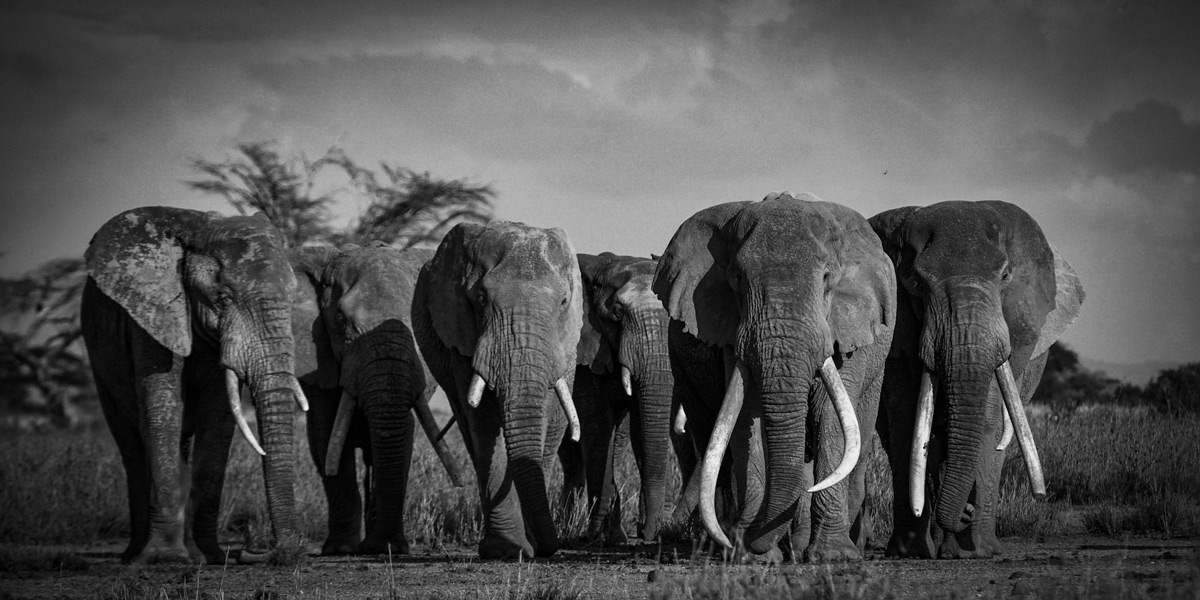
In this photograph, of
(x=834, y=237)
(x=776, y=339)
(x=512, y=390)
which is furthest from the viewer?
(x=512, y=390)

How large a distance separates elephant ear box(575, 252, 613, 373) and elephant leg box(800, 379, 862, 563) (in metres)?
4.97

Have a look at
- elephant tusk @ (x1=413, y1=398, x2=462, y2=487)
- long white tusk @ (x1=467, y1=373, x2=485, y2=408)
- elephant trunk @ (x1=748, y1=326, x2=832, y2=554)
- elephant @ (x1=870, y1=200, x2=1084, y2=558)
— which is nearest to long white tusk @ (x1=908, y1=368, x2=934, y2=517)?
elephant @ (x1=870, y1=200, x2=1084, y2=558)

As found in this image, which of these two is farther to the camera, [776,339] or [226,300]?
[226,300]

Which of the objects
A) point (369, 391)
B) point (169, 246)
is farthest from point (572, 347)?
point (169, 246)

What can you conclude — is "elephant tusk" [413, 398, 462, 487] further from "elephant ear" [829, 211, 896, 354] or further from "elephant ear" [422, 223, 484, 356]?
"elephant ear" [829, 211, 896, 354]

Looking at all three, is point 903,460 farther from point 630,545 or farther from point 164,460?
point 164,460

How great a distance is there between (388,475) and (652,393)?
2.95m

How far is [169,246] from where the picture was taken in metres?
11.8

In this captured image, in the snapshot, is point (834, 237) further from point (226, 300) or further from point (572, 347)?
point (226, 300)

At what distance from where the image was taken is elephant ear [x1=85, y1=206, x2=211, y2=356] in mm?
11398

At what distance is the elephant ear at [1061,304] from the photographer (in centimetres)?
1185

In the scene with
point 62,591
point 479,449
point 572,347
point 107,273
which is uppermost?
point 107,273

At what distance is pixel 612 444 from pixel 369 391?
296 centimetres

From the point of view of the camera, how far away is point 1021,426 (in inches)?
412
